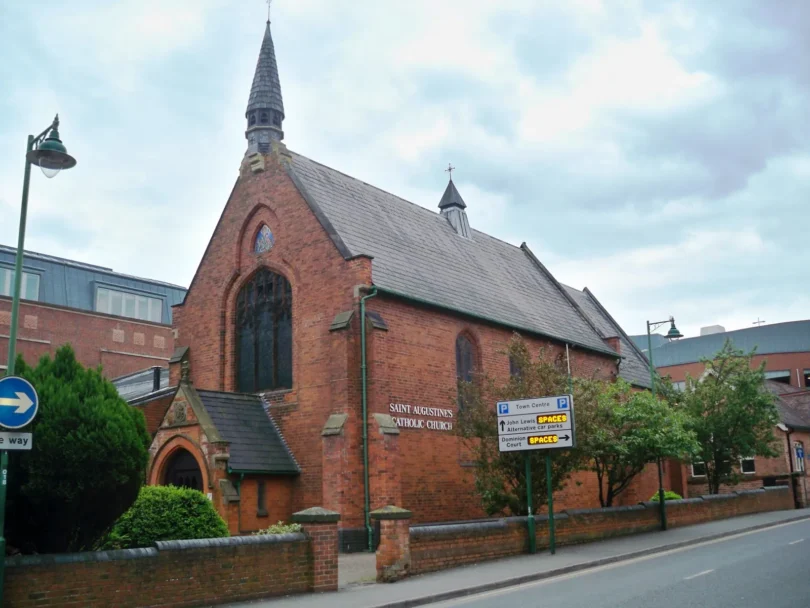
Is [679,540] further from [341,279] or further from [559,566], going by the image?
[341,279]

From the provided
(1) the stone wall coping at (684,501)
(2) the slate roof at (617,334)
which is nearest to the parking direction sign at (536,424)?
(1) the stone wall coping at (684,501)

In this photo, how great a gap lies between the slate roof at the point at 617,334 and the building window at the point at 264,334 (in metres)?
18.4

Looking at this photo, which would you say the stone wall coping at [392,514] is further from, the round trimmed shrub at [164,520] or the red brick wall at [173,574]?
the round trimmed shrub at [164,520]

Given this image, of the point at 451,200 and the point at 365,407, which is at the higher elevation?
the point at 451,200

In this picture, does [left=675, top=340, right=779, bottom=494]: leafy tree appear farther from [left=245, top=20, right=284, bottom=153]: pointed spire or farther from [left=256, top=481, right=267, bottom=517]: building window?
[left=245, top=20, right=284, bottom=153]: pointed spire

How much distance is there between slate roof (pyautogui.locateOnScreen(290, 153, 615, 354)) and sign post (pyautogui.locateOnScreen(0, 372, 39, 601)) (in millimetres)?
14347

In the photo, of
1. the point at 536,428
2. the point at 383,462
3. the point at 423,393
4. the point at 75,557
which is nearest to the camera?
the point at 75,557

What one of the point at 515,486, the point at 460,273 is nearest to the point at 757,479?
the point at 460,273

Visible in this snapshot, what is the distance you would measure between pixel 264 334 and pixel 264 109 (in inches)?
335

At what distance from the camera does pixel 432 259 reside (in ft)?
97.6

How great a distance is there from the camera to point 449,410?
2561 centimetres

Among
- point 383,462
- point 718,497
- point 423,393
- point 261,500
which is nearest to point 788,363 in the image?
point 718,497

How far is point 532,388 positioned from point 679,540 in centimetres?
602

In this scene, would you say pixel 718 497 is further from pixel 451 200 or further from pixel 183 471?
pixel 183 471
